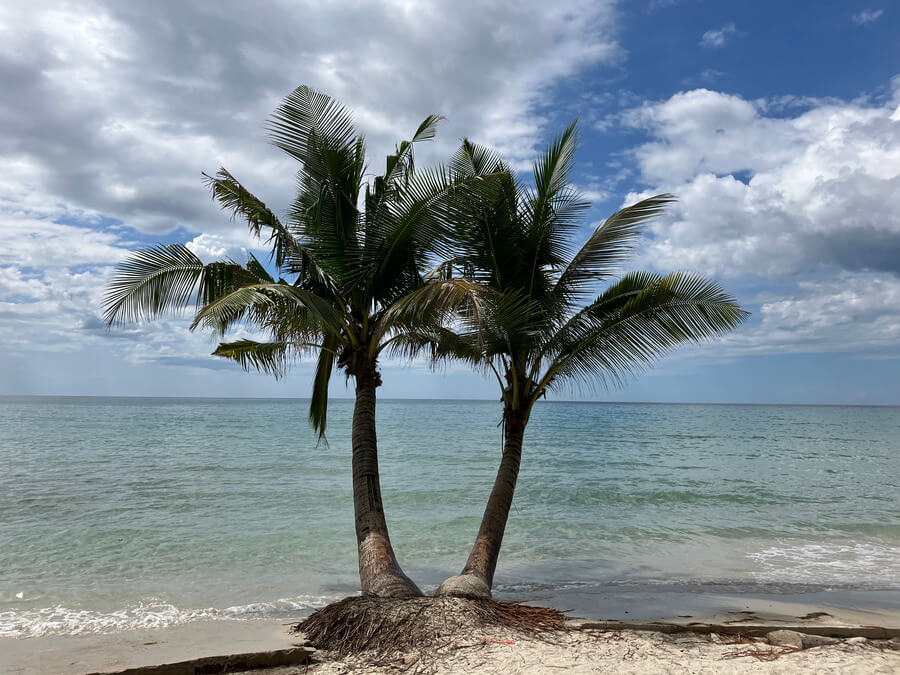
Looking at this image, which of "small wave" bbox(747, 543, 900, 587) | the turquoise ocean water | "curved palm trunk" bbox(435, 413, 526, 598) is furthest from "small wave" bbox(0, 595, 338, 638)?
"small wave" bbox(747, 543, 900, 587)

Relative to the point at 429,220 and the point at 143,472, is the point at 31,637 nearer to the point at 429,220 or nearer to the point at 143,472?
the point at 429,220

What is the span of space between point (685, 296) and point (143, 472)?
2124 cm

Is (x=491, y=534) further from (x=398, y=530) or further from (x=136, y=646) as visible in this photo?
(x=398, y=530)

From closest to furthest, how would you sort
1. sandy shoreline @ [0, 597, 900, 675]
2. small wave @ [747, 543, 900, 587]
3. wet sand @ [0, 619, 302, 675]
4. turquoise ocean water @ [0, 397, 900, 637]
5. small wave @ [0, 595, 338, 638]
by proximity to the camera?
sandy shoreline @ [0, 597, 900, 675] → wet sand @ [0, 619, 302, 675] → small wave @ [0, 595, 338, 638] → turquoise ocean water @ [0, 397, 900, 637] → small wave @ [747, 543, 900, 587]

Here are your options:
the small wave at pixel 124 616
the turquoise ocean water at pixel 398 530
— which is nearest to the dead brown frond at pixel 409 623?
the small wave at pixel 124 616

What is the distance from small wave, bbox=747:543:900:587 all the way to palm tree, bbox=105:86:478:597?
7.41 m

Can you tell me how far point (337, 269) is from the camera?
7.93m

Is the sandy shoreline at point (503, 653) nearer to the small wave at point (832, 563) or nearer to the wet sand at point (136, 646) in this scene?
the wet sand at point (136, 646)

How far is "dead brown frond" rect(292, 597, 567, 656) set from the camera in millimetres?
5371

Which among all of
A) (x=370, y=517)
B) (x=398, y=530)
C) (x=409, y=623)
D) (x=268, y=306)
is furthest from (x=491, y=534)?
(x=398, y=530)

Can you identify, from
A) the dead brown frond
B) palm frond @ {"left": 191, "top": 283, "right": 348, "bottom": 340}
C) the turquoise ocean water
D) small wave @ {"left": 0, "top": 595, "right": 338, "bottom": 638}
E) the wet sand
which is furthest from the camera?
the turquoise ocean water

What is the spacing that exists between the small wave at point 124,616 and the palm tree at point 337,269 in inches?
84.0

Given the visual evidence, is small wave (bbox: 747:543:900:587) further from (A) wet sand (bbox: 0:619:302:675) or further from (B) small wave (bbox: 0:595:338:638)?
(A) wet sand (bbox: 0:619:302:675)

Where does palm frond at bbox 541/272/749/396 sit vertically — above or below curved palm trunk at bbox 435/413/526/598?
above
